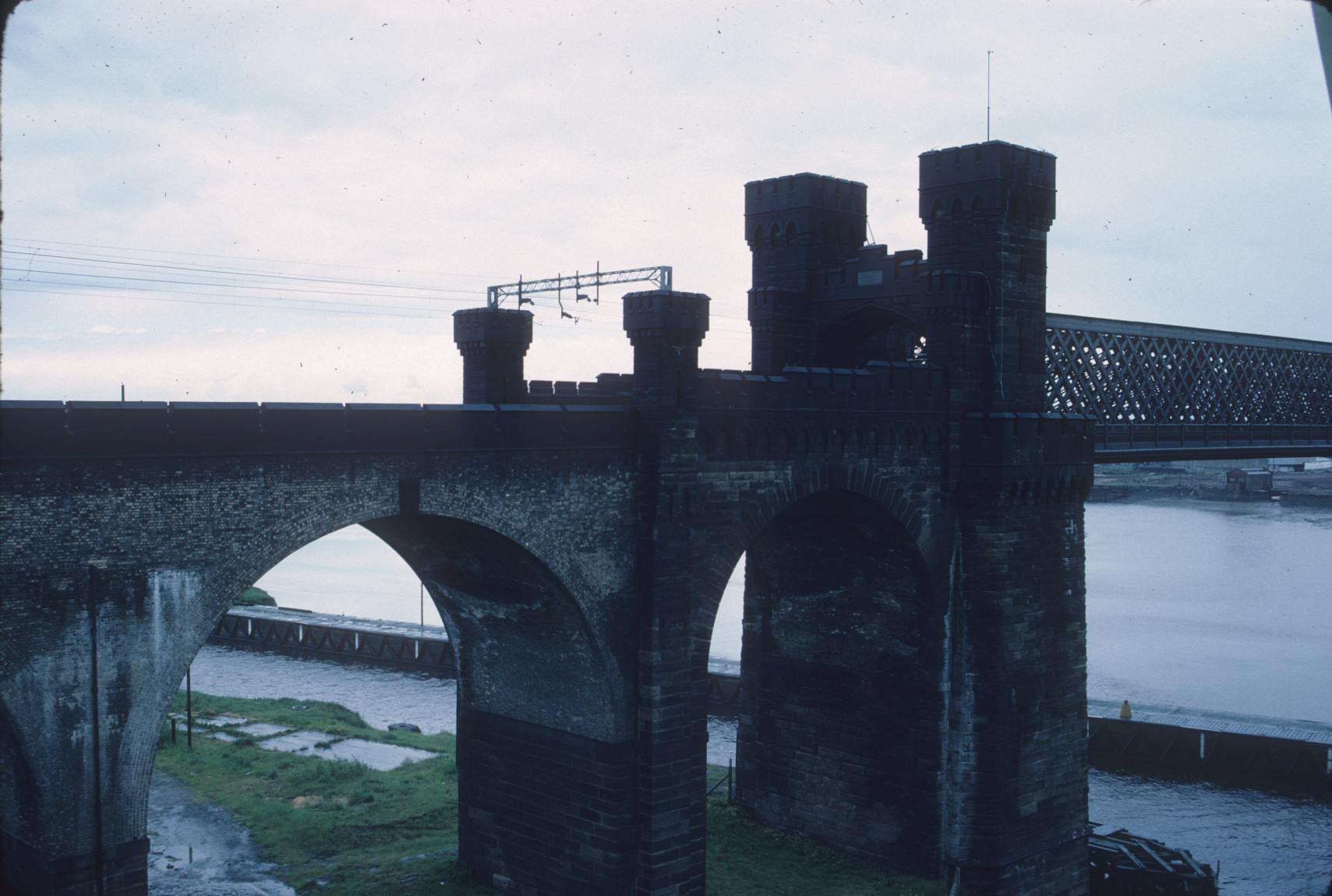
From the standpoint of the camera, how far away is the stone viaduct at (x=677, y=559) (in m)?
15.8

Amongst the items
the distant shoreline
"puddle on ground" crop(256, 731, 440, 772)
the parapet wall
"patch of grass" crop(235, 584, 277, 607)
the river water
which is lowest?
the river water

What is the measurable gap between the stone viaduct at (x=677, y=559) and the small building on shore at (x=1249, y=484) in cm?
13976

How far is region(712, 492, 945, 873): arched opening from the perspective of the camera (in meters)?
27.5

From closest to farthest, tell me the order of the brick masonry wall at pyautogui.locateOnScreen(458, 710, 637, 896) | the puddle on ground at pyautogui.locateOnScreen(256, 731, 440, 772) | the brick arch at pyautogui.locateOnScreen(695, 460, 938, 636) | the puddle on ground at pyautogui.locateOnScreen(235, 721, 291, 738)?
the brick masonry wall at pyautogui.locateOnScreen(458, 710, 637, 896) → the brick arch at pyautogui.locateOnScreen(695, 460, 938, 636) → the puddle on ground at pyautogui.locateOnScreen(256, 731, 440, 772) → the puddle on ground at pyautogui.locateOnScreen(235, 721, 291, 738)

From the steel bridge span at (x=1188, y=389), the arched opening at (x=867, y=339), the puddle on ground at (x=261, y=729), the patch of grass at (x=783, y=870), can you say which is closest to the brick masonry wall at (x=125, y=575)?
the patch of grass at (x=783, y=870)

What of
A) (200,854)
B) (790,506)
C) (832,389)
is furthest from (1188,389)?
(200,854)

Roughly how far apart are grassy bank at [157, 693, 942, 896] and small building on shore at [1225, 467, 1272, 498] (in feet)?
453

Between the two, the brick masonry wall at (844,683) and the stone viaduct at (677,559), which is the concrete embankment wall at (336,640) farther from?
the stone viaduct at (677,559)

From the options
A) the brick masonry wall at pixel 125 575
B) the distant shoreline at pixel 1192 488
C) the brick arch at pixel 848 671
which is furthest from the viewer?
the distant shoreline at pixel 1192 488

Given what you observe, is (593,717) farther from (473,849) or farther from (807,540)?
(807,540)

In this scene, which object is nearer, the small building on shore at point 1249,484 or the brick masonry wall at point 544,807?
the brick masonry wall at point 544,807

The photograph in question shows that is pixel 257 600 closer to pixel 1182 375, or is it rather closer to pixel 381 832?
pixel 381 832

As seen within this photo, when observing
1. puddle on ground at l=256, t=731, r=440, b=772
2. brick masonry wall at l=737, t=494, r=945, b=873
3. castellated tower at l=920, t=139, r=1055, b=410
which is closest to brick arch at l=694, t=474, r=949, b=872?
brick masonry wall at l=737, t=494, r=945, b=873

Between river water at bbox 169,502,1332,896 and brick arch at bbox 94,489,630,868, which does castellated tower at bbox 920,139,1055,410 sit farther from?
river water at bbox 169,502,1332,896
